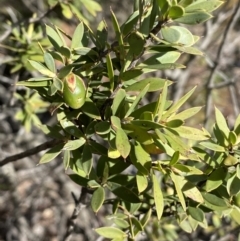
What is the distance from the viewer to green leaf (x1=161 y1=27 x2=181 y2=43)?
727 mm

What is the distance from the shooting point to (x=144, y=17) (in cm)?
78

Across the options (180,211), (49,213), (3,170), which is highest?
(180,211)

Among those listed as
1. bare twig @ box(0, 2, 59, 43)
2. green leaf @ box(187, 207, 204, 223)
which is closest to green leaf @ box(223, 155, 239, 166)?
green leaf @ box(187, 207, 204, 223)

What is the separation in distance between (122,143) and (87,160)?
11cm

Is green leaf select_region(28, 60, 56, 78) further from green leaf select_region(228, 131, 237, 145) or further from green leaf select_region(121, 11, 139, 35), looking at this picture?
green leaf select_region(228, 131, 237, 145)

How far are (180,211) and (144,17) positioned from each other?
1.36 feet

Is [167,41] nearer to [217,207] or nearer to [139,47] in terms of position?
[139,47]

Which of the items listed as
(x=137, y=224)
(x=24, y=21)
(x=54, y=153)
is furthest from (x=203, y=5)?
(x=24, y=21)

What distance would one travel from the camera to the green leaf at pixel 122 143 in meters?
0.72

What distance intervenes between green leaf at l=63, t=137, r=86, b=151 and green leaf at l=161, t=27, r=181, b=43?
23 centimetres

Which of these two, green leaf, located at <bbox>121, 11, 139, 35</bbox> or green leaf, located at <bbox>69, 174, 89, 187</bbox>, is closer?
green leaf, located at <bbox>121, 11, 139, 35</bbox>

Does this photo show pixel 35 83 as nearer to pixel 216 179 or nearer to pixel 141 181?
pixel 141 181

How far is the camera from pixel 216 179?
0.84 m

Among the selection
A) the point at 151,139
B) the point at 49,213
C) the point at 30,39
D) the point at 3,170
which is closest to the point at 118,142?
the point at 151,139
